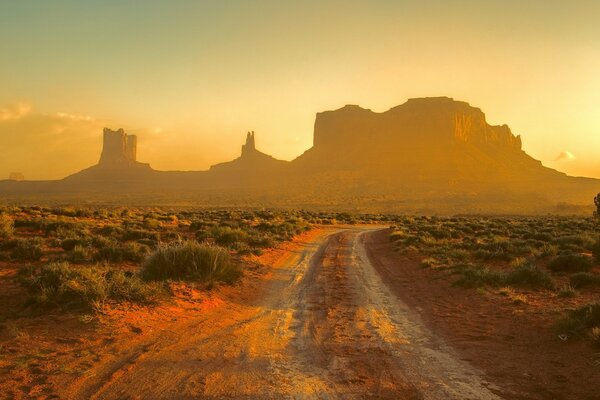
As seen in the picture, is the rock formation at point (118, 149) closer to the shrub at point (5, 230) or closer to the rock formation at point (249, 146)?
the rock formation at point (249, 146)

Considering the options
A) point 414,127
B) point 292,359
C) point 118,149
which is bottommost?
→ point 292,359

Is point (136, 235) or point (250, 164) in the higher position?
point (250, 164)

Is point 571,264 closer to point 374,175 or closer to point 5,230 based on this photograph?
point 5,230

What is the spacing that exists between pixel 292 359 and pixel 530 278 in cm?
867

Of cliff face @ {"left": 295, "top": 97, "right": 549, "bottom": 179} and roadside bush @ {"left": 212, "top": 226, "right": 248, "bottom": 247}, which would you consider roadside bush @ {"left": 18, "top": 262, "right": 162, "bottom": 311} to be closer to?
roadside bush @ {"left": 212, "top": 226, "right": 248, "bottom": 247}

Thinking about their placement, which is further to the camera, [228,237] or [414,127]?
[414,127]

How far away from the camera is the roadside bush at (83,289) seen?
24.5ft

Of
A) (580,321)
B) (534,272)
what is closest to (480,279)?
(534,272)

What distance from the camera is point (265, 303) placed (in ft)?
31.3

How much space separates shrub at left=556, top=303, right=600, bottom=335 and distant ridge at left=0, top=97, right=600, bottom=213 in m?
80.2

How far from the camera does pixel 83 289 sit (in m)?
7.48

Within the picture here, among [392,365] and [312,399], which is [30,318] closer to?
[312,399]

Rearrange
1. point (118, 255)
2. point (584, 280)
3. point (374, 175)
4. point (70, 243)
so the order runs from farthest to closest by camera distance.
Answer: point (374, 175), point (70, 243), point (118, 255), point (584, 280)

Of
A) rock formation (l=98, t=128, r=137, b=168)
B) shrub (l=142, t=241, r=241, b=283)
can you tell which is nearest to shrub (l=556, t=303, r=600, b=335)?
shrub (l=142, t=241, r=241, b=283)
